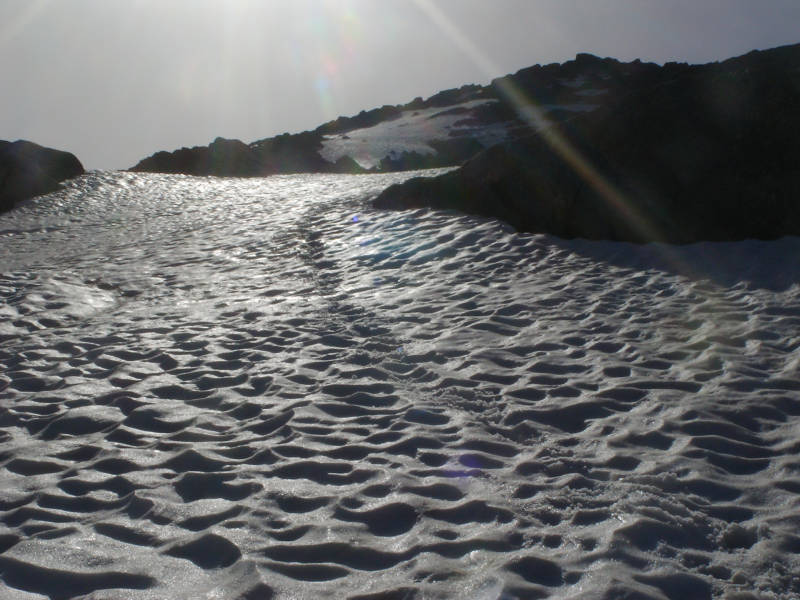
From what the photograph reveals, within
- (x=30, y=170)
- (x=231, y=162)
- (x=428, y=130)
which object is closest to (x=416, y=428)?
(x=30, y=170)

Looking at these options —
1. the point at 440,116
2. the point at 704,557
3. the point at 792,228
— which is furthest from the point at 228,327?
the point at 440,116

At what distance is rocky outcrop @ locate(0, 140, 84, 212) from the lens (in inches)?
776

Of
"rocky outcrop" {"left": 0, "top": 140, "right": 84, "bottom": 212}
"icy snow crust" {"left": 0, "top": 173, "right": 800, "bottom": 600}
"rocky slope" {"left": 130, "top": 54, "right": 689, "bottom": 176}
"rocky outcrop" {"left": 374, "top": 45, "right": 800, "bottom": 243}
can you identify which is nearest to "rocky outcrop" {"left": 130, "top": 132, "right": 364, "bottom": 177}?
"rocky slope" {"left": 130, "top": 54, "right": 689, "bottom": 176}

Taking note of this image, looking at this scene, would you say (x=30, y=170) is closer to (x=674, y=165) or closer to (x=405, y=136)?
(x=674, y=165)

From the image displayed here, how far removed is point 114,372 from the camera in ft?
22.4

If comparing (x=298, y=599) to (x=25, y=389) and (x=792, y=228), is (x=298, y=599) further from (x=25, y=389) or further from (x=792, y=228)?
(x=792, y=228)

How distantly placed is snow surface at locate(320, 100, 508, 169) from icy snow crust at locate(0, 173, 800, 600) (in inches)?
1178

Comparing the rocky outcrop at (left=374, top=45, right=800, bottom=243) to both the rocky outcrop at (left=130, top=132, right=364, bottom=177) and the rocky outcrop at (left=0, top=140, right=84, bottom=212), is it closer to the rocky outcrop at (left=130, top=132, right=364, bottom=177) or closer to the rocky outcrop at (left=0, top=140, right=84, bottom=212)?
the rocky outcrop at (left=0, top=140, right=84, bottom=212)

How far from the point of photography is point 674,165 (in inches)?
446

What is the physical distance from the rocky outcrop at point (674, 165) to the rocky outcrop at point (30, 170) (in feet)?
47.0

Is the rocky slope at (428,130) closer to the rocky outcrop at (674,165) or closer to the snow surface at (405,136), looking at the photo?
the snow surface at (405,136)

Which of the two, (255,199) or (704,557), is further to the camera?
(255,199)

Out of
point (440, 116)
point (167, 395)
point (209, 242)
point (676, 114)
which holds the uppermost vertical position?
point (440, 116)

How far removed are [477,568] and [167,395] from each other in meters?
3.79
